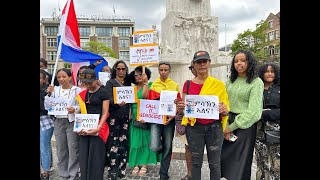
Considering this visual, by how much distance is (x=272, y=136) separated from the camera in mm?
3480

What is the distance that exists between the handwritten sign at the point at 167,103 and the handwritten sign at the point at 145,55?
0.76 meters

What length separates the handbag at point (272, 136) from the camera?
11.3 ft

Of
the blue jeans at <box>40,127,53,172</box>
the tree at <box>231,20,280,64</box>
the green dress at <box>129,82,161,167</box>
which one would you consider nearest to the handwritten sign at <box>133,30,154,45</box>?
the green dress at <box>129,82,161,167</box>

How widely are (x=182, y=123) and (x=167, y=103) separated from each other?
638mm

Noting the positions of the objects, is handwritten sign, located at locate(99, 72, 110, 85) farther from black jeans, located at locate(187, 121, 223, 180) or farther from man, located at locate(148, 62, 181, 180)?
black jeans, located at locate(187, 121, 223, 180)

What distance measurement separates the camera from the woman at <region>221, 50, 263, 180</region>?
3377 millimetres

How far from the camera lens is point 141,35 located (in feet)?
15.6

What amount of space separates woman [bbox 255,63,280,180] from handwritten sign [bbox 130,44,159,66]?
1856 millimetres

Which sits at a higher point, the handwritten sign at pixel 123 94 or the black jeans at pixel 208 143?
the handwritten sign at pixel 123 94

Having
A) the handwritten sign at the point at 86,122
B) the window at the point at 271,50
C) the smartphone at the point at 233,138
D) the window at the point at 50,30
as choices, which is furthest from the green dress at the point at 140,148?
the window at the point at 50,30

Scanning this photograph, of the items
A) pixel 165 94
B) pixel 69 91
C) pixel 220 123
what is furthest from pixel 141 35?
pixel 220 123

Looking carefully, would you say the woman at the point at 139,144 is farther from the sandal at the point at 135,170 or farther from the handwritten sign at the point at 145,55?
the handwritten sign at the point at 145,55
